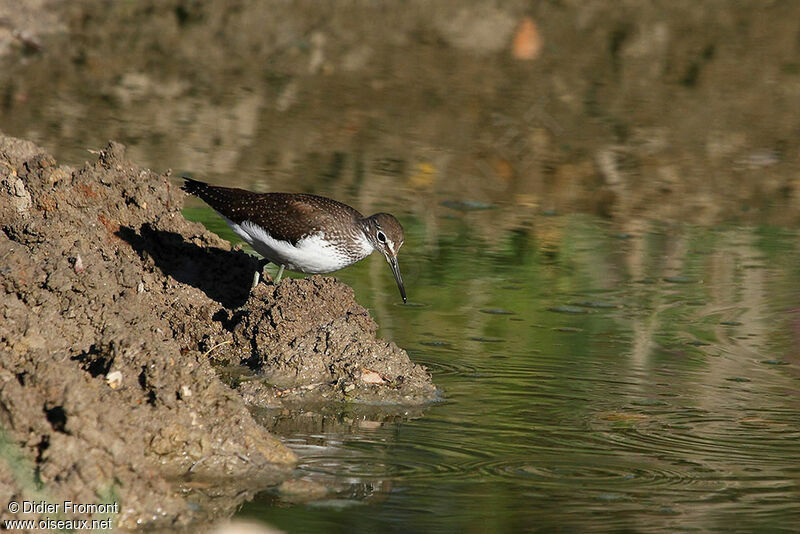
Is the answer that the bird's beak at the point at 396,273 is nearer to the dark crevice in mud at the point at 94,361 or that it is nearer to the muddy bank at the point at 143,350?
the muddy bank at the point at 143,350

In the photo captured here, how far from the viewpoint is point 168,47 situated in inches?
645

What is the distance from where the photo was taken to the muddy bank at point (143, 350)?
4789mm

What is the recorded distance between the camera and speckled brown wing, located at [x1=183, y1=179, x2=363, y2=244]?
7656 mm

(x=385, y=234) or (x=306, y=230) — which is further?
(x=385, y=234)

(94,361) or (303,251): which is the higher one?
(303,251)

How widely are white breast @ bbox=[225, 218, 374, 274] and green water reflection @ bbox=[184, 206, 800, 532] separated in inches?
20.0

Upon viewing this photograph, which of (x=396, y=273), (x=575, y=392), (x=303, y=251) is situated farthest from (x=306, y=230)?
(x=575, y=392)

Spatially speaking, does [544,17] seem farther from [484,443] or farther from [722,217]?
[484,443]

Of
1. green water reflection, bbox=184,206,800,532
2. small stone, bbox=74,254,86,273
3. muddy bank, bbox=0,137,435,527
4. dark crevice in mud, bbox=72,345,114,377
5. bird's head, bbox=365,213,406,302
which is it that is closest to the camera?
muddy bank, bbox=0,137,435,527

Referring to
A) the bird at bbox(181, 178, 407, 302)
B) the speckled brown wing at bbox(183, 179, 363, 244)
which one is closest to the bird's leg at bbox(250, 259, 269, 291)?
the bird at bbox(181, 178, 407, 302)

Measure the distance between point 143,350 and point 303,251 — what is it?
7.52 ft

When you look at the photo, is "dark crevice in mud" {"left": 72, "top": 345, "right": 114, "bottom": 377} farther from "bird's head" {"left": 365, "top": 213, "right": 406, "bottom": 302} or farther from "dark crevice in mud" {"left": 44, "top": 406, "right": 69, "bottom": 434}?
"bird's head" {"left": 365, "top": 213, "right": 406, "bottom": 302}

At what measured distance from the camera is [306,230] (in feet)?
25.0

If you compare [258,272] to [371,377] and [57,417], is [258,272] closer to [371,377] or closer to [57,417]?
[371,377]
